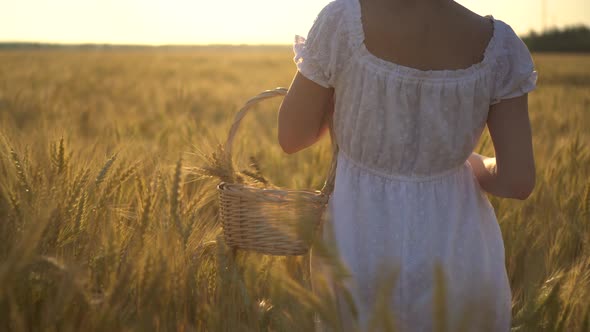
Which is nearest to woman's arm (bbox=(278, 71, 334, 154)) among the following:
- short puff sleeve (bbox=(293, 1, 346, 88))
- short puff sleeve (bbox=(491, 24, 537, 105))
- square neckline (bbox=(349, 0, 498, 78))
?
short puff sleeve (bbox=(293, 1, 346, 88))

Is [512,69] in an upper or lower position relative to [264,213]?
upper

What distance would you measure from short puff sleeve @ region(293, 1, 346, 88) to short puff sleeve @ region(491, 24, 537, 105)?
0.32 metres

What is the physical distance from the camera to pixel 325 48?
1.08 meters

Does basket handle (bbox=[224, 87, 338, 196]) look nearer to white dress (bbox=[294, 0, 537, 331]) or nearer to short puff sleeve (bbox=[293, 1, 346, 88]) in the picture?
white dress (bbox=[294, 0, 537, 331])

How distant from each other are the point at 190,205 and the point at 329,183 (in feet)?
1.04

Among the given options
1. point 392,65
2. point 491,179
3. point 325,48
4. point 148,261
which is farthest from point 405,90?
point 148,261

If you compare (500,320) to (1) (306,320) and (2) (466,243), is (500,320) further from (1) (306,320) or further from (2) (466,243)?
(1) (306,320)

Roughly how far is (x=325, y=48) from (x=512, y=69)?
15.0 inches

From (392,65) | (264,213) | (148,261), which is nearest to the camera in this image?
(148,261)

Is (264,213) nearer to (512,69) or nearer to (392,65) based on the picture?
(392,65)

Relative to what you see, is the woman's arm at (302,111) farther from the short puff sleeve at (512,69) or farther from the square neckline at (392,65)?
the short puff sleeve at (512,69)

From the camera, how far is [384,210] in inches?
44.4

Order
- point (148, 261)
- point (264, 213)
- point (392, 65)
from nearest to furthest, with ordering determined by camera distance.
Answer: point (148, 261)
point (392, 65)
point (264, 213)

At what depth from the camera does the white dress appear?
106cm
